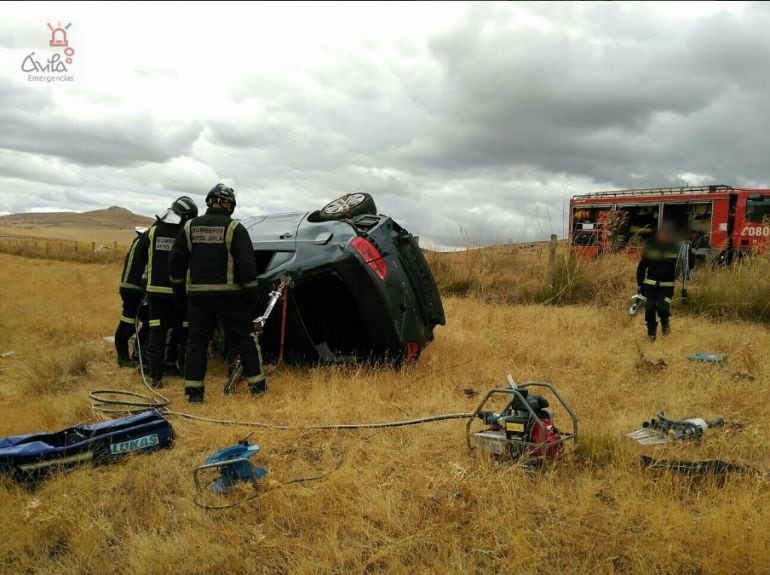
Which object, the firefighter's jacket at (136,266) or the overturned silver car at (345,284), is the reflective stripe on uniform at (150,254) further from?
the overturned silver car at (345,284)

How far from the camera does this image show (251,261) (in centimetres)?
493

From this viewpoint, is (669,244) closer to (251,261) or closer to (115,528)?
(251,261)

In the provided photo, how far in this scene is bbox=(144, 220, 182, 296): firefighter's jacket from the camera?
5.77 m

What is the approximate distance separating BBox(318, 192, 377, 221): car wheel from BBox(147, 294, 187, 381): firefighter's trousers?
1799 mm


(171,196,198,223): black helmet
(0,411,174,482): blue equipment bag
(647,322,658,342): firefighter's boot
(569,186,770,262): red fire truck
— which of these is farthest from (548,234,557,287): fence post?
(0,411,174,482): blue equipment bag

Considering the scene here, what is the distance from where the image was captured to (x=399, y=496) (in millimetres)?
3012

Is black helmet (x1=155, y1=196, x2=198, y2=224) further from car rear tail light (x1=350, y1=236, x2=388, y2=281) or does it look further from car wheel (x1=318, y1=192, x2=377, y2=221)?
car rear tail light (x1=350, y1=236, x2=388, y2=281)

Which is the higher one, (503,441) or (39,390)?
(503,441)

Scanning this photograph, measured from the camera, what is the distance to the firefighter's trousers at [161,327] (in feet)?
18.8

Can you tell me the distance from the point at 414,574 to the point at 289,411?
2278mm

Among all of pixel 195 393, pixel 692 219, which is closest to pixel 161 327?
pixel 195 393

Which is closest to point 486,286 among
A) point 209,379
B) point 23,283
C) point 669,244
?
point 669,244

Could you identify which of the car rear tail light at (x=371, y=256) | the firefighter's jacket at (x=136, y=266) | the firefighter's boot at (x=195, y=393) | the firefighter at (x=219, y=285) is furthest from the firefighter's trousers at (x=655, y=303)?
the firefighter's jacket at (x=136, y=266)

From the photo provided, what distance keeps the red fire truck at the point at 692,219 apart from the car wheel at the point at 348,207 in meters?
7.76
